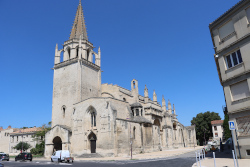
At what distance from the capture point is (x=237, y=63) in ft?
47.5

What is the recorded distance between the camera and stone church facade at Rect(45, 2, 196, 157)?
98.5ft

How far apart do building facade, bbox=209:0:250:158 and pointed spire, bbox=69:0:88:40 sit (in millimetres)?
30904

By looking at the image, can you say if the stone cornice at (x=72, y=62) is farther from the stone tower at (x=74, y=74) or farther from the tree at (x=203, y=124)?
the tree at (x=203, y=124)

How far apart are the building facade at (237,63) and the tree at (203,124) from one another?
55.7 meters

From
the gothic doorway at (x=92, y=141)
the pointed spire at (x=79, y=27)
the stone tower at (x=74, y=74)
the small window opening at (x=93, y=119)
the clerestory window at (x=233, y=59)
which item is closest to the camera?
the clerestory window at (x=233, y=59)

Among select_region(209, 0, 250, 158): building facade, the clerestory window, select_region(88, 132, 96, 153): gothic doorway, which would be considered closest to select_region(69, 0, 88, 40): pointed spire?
select_region(88, 132, 96, 153): gothic doorway

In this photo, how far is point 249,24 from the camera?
44.5ft

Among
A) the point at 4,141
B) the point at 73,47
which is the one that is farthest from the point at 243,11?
the point at 4,141

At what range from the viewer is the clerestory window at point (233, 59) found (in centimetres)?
1440

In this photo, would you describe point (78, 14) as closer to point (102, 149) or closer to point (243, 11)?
point (102, 149)

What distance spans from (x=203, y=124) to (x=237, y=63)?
188 ft

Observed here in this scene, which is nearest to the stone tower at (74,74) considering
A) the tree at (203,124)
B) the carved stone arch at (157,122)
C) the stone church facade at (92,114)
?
the stone church facade at (92,114)

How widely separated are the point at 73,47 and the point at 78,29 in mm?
4983

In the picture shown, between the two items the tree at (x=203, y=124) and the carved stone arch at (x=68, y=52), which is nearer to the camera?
the carved stone arch at (x=68, y=52)
